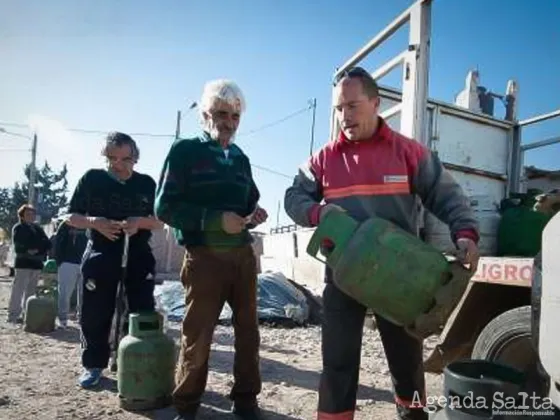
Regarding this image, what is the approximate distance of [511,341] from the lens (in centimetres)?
236

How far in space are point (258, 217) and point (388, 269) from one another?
100 centimetres

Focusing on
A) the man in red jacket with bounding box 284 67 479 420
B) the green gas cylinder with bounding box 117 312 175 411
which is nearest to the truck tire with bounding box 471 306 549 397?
the man in red jacket with bounding box 284 67 479 420

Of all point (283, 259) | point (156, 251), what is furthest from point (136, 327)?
point (156, 251)

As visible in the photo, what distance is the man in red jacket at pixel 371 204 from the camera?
2123 millimetres

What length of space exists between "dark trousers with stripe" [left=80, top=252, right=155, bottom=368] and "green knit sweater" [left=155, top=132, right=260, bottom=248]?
939 millimetres

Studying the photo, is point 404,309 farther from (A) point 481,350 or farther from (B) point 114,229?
(B) point 114,229

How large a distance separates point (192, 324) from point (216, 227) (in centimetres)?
52

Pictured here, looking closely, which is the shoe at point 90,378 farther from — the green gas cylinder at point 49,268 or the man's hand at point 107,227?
the green gas cylinder at point 49,268

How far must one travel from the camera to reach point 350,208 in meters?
2.21

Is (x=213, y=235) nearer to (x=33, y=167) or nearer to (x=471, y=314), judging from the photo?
(x=471, y=314)

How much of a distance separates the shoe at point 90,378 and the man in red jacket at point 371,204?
188cm

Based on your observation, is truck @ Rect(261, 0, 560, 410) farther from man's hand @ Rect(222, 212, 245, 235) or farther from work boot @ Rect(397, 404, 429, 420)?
man's hand @ Rect(222, 212, 245, 235)

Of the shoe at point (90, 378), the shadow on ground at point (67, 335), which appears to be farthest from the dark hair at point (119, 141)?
the shadow on ground at point (67, 335)

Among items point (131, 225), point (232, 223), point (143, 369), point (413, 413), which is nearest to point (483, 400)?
point (413, 413)
